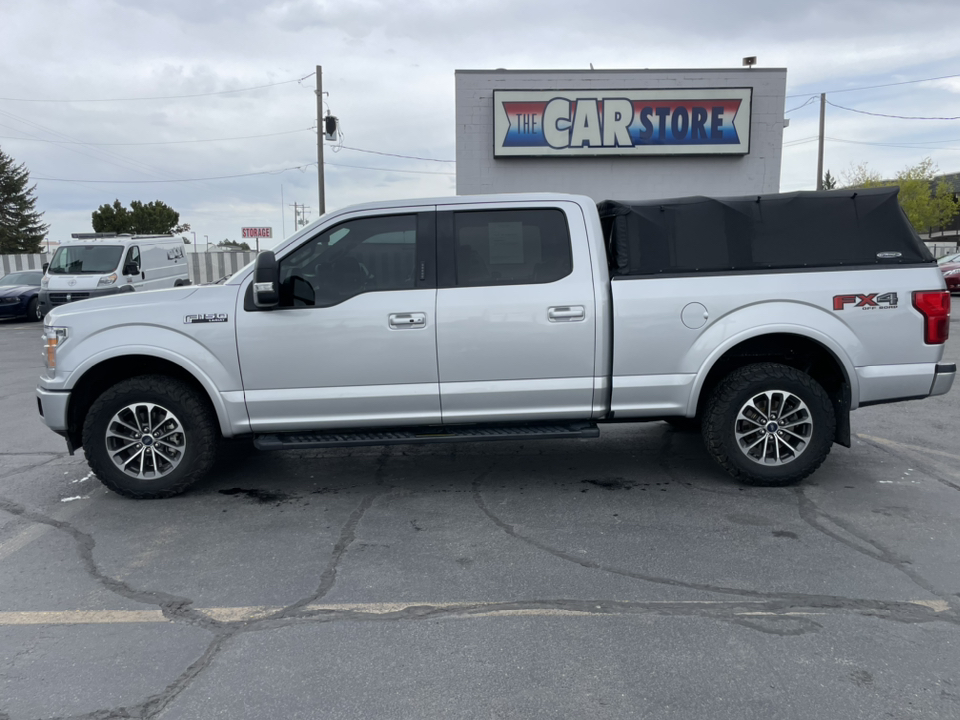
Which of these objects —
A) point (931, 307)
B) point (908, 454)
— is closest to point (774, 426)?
point (931, 307)

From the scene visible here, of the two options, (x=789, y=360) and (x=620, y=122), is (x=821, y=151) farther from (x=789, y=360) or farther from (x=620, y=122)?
(x=789, y=360)

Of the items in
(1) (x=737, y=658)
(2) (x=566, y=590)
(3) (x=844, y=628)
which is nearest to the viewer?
(1) (x=737, y=658)

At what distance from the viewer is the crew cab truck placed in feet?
16.0

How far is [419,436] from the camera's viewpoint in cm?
496

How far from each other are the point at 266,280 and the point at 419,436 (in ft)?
4.66

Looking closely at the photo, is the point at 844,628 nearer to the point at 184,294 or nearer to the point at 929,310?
the point at 929,310

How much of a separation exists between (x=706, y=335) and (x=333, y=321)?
Result: 2.50 meters

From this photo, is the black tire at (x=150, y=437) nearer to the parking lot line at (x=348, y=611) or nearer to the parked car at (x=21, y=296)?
the parking lot line at (x=348, y=611)

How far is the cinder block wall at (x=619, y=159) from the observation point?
52.0ft

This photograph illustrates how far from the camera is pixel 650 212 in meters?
5.11

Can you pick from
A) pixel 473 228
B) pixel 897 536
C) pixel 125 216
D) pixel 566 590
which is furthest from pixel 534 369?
pixel 125 216

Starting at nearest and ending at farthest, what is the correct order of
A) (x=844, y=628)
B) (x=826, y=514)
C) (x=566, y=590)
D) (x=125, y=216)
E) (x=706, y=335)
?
(x=844, y=628) → (x=566, y=590) → (x=826, y=514) → (x=706, y=335) → (x=125, y=216)

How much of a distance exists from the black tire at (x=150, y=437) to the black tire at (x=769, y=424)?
3.52 m

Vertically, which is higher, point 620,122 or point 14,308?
point 620,122
